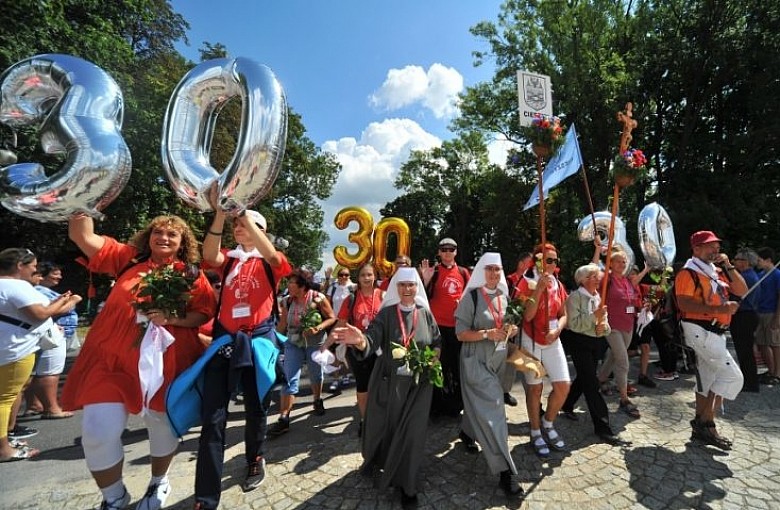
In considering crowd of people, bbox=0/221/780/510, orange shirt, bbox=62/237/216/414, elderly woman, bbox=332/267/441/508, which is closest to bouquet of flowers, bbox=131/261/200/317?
crowd of people, bbox=0/221/780/510

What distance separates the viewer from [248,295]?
3104mm

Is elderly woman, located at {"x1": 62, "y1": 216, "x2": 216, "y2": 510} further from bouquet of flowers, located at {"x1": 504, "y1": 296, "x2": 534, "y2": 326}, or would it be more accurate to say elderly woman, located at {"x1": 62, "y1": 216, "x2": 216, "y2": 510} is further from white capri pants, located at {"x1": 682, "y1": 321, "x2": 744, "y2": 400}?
white capri pants, located at {"x1": 682, "y1": 321, "x2": 744, "y2": 400}

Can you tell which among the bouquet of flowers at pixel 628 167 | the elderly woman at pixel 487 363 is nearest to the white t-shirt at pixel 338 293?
the elderly woman at pixel 487 363

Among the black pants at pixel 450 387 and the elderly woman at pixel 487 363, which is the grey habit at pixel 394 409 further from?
the black pants at pixel 450 387

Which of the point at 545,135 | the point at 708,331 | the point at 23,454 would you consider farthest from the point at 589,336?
the point at 23,454

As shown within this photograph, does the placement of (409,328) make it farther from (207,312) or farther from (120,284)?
(120,284)

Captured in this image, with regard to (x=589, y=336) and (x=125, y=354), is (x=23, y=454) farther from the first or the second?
(x=589, y=336)

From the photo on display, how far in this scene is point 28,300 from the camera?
12.9 ft

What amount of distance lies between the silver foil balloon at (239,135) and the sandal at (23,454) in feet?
12.4

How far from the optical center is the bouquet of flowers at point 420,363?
312 centimetres

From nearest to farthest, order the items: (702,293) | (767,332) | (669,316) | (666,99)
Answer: (702,293), (767,332), (669,316), (666,99)

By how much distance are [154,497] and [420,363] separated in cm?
231

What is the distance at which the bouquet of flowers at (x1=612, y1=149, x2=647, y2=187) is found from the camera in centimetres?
416

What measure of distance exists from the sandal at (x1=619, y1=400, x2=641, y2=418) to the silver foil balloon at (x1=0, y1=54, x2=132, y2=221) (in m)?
5.88
